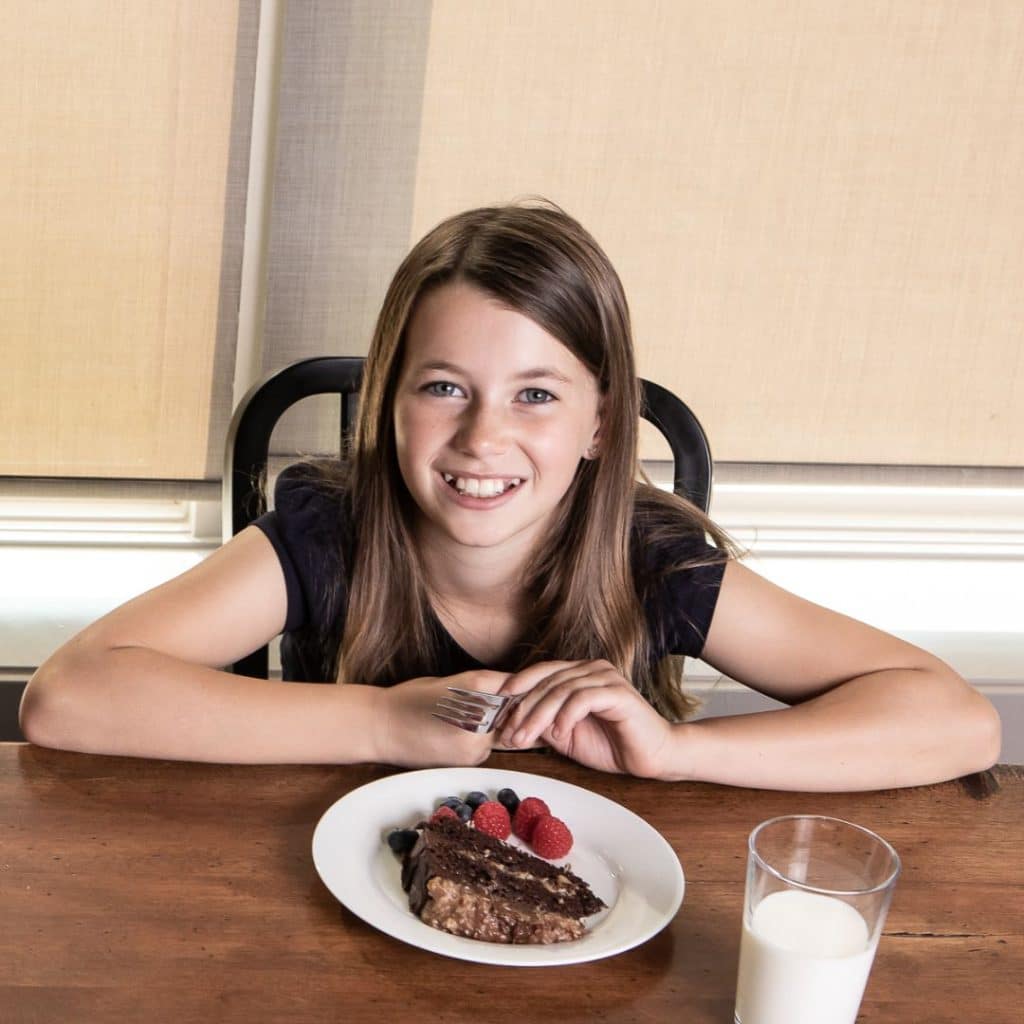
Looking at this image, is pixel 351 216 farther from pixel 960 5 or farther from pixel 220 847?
pixel 220 847

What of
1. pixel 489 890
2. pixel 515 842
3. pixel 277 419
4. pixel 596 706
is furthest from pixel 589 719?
pixel 277 419

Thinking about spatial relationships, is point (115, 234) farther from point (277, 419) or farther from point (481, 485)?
point (481, 485)

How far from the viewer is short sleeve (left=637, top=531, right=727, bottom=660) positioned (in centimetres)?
141

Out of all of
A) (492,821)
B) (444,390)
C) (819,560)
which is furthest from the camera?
(819,560)

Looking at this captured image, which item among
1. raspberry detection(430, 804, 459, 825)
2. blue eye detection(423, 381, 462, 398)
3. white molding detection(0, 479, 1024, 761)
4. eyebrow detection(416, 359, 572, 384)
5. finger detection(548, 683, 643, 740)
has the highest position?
eyebrow detection(416, 359, 572, 384)

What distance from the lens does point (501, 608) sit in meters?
1.48

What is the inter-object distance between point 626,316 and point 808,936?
76 centimetres

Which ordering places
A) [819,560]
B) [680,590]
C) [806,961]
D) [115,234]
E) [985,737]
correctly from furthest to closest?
[819,560]
[115,234]
[680,590]
[985,737]
[806,961]

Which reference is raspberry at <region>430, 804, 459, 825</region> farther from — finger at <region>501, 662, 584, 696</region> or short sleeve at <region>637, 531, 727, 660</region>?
short sleeve at <region>637, 531, 727, 660</region>

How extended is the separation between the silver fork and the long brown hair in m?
0.31

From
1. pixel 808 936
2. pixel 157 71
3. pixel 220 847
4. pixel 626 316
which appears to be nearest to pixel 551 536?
pixel 626 316

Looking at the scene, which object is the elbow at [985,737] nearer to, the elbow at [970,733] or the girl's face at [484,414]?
the elbow at [970,733]

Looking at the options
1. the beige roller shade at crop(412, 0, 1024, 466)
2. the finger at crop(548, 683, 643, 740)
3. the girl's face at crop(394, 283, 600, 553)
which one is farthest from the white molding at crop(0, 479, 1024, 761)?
the finger at crop(548, 683, 643, 740)

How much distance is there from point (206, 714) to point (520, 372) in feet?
1.43
